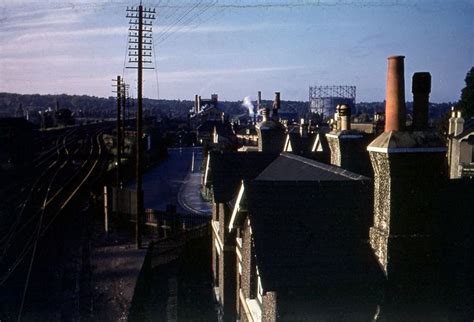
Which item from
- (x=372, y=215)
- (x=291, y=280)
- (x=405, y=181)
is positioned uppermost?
(x=405, y=181)

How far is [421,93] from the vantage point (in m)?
8.73

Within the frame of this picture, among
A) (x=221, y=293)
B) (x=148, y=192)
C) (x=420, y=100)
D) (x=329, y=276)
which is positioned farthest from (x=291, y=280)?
(x=148, y=192)

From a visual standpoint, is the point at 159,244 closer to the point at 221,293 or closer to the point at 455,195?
the point at 221,293

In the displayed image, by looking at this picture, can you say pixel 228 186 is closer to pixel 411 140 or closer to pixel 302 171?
pixel 302 171

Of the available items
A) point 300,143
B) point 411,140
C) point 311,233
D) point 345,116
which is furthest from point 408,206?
point 300,143

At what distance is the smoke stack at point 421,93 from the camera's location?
8.69 m

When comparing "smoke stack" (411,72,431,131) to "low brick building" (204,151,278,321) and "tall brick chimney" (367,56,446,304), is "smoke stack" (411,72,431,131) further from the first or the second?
"low brick building" (204,151,278,321)

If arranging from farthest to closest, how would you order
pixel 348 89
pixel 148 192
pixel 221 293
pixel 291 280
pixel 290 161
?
pixel 348 89 → pixel 148 192 → pixel 221 293 → pixel 290 161 → pixel 291 280

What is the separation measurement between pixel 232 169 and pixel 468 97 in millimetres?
49163

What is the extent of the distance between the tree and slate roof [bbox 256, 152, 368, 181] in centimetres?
4746

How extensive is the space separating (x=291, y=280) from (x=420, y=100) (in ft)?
12.2

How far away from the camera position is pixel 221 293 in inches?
626

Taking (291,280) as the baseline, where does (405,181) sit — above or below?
above

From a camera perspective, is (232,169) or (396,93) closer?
(396,93)
